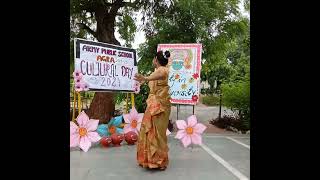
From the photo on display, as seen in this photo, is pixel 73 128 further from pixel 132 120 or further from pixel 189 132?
pixel 189 132

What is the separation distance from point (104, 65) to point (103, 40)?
3.93 meters

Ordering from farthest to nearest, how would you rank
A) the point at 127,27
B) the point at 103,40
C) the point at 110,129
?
the point at 127,27 < the point at 103,40 < the point at 110,129

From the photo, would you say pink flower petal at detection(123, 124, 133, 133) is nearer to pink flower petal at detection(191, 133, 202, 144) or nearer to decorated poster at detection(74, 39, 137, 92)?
decorated poster at detection(74, 39, 137, 92)

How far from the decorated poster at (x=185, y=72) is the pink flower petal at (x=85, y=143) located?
257 centimetres

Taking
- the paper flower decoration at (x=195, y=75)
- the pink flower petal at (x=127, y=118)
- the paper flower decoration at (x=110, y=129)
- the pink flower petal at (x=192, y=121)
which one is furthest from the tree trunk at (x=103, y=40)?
the pink flower petal at (x=192, y=121)

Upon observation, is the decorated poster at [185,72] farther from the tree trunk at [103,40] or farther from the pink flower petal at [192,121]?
the tree trunk at [103,40]

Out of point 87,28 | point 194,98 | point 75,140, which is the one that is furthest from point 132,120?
point 87,28

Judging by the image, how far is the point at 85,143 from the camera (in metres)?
7.32

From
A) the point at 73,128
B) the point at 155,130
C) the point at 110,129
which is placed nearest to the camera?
the point at 155,130

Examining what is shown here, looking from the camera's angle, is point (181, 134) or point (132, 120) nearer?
point (181, 134)

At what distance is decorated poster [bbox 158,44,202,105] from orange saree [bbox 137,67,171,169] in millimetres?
2882

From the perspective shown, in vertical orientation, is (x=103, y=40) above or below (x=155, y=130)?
above
